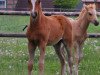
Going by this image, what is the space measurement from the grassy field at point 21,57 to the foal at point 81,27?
13.4 inches

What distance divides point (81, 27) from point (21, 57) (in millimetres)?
1788

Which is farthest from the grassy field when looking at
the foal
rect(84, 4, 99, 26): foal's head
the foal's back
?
the foal's back

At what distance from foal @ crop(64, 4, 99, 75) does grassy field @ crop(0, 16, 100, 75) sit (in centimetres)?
34

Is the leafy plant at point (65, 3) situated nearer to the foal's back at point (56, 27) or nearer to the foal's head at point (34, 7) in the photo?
the foal's back at point (56, 27)

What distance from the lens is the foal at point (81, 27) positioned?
1007 cm

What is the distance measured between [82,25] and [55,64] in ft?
3.76

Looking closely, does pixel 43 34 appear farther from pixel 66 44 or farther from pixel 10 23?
pixel 10 23

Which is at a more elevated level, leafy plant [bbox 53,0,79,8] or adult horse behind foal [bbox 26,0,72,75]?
adult horse behind foal [bbox 26,0,72,75]

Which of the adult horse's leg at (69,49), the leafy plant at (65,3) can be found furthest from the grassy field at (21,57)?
the leafy plant at (65,3)

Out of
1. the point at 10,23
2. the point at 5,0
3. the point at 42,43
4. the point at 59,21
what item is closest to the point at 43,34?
the point at 42,43

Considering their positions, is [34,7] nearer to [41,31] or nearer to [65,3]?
[41,31]

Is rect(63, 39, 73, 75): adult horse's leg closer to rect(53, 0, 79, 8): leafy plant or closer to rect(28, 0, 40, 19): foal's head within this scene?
rect(28, 0, 40, 19): foal's head

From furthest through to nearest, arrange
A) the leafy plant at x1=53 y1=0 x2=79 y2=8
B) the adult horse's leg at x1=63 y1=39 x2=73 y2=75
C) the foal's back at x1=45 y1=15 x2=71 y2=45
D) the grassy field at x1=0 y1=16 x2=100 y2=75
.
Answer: the leafy plant at x1=53 y1=0 x2=79 y2=8
the grassy field at x1=0 y1=16 x2=100 y2=75
the adult horse's leg at x1=63 y1=39 x2=73 y2=75
the foal's back at x1=45 y1=15 x2=71 y2=45

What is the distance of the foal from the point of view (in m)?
10.1
